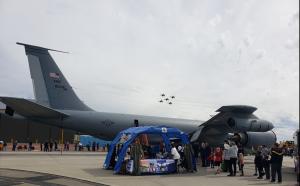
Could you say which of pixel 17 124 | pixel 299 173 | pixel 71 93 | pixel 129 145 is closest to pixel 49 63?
pixel 71 93

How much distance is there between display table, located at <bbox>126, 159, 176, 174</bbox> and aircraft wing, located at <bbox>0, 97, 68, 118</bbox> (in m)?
10.1

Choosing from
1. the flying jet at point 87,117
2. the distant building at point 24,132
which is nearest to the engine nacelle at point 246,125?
the flying jet at point 87,117

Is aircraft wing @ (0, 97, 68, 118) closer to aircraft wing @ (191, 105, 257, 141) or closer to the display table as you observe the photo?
the display table

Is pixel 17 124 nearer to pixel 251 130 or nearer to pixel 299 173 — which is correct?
pixel 251 130

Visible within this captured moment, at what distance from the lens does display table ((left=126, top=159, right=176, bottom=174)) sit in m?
17.0

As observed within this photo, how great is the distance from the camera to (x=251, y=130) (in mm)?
26969

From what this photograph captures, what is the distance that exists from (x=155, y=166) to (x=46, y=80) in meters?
14.2

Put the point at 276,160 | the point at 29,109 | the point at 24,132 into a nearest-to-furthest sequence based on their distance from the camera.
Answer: the point at 276,160 < the point at 29,109 < the point at 24,132

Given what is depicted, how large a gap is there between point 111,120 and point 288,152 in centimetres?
2221

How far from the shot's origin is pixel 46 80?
2816 centimetres

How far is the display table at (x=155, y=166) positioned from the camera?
671 inches

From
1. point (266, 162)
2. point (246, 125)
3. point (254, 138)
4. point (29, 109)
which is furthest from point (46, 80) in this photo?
point (266, 162)

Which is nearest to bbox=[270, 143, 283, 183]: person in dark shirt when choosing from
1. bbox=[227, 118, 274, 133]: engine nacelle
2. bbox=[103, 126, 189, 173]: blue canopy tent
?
bbox=[103, 126, 189, 173]: blue canopy tent

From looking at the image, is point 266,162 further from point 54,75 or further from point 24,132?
point 24,132
